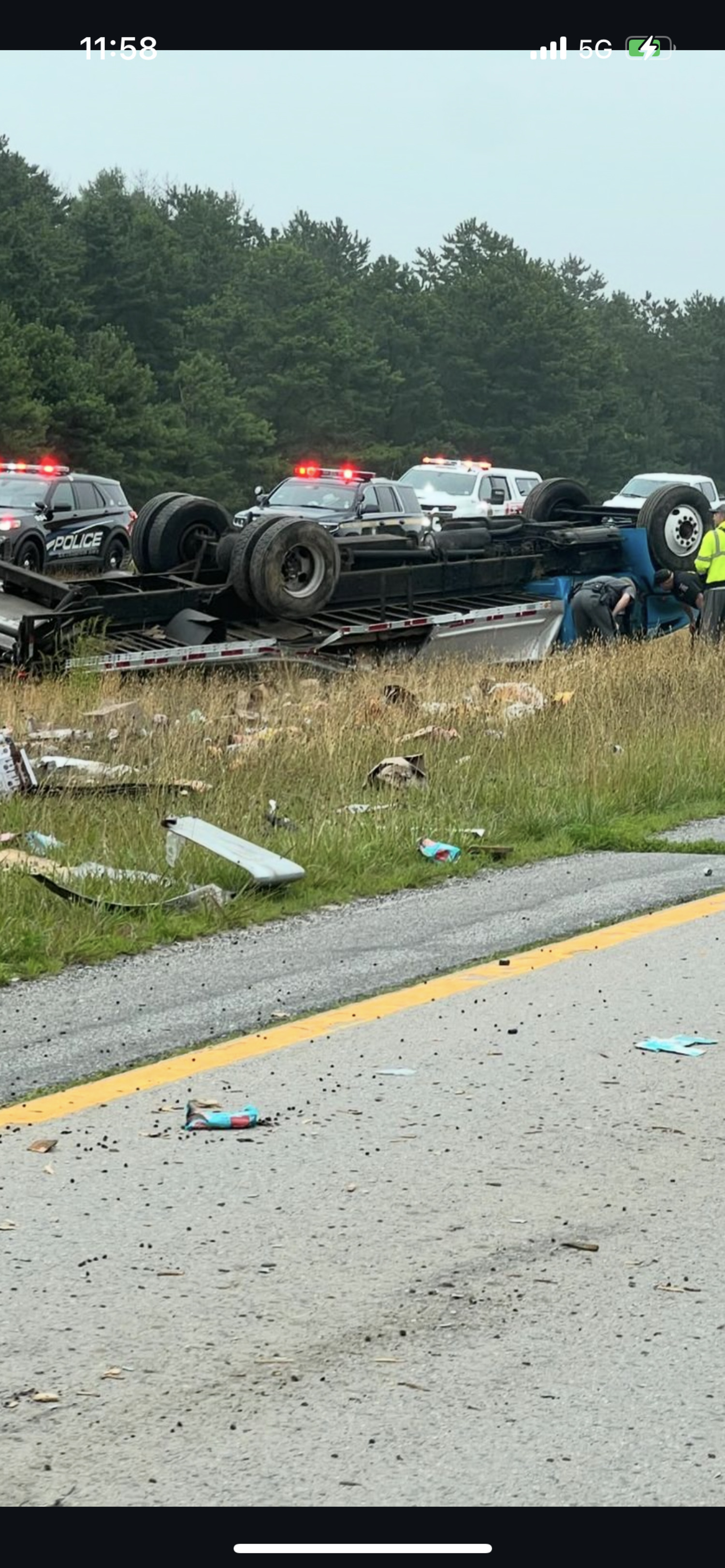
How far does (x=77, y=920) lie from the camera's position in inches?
297

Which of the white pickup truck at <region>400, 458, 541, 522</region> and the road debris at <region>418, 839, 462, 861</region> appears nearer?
the road debris at <region>418, 839, 462, 861</region>

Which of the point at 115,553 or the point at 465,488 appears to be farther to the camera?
the point at 465,488

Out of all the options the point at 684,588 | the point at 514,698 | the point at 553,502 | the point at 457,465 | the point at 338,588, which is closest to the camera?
the point at 514,698

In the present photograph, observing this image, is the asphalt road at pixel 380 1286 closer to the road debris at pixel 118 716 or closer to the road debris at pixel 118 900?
the road debris at pixel 118 900

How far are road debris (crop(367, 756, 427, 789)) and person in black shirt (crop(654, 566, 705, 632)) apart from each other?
1006 cm

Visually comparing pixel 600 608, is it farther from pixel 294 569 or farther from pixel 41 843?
pixel 41 843

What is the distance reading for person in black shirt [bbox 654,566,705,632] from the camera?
2070 cm

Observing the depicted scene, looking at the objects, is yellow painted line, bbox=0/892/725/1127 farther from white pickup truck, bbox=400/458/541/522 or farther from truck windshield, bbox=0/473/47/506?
white pickup truck, bbox=400/458/541/522

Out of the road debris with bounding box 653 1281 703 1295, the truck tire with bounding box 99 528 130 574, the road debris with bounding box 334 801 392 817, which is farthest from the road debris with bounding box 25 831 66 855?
the truck tire with bounding box 99 528 130 574

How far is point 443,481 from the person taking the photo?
36.4 meters

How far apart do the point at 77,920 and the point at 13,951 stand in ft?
1.54

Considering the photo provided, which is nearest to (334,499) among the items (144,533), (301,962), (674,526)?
(674,526)

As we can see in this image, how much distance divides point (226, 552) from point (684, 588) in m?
5.26
